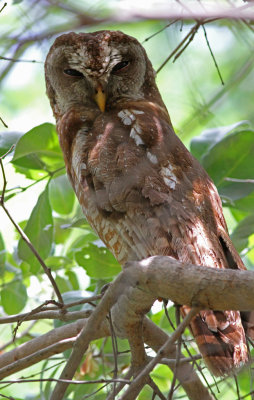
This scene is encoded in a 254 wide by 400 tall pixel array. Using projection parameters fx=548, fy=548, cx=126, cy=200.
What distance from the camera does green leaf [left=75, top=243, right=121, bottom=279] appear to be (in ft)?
8.51

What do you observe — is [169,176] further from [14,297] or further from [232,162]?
[14,297]

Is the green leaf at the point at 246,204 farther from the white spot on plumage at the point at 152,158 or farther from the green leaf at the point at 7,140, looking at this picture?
the green leaf at the point at 7,140

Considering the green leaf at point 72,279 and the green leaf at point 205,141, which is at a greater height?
the green leaf at point 205,141

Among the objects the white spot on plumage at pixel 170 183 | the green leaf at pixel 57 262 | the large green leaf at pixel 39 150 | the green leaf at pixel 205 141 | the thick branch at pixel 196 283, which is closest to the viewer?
the thick branch at pixel 196 283

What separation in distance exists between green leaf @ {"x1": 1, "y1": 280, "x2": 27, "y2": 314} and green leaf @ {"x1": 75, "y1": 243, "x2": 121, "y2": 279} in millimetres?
439

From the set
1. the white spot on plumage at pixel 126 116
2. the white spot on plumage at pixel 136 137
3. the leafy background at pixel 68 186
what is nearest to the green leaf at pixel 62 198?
the leafy background at pixel 68 186

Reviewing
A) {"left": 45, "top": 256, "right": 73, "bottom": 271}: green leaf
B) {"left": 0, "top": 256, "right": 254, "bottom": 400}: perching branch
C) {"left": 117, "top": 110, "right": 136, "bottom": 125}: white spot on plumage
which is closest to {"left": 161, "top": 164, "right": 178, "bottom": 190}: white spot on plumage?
{"left": 117, "top": 110, "right": 136, "bottom": 125}: white spot on plumage

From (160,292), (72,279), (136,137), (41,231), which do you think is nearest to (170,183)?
(136,137)

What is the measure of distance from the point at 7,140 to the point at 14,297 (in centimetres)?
81

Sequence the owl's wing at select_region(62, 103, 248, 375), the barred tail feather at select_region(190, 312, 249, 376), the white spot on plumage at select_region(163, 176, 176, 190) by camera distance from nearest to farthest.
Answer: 1. the barred tail feather at select_region(190, 312, 249, 376)
2. the owl's wing at select_region(62, 103, 248, 375)
3. the white spot on plumage at select_region(163, 176, 176, 190)

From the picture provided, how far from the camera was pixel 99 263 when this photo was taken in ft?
8.56

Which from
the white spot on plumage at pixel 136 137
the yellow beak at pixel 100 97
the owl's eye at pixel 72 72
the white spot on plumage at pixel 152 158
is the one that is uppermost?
the owl's eye at pixel 72 72

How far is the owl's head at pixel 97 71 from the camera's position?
2.74 meters

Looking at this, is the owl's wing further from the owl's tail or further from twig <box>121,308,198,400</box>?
twig <box>121,308,198,400</box>
